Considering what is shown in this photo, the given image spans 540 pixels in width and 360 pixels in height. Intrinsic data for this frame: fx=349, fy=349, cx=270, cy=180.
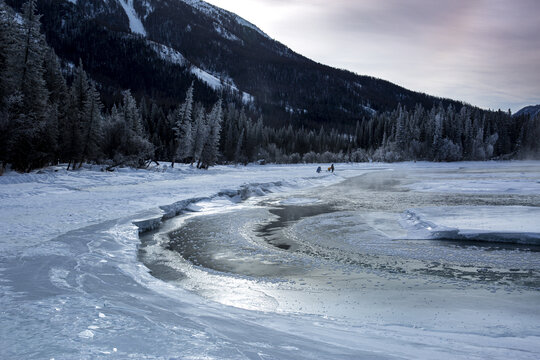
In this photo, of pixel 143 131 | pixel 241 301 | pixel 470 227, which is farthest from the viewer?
pixel 143 131

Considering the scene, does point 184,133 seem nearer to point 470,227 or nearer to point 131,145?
point 131,145

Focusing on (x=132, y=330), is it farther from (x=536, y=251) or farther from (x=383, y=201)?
(x=383, y=201)

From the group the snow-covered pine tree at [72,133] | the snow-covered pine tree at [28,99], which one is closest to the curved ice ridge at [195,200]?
the snow-covered pine tree at [28,99]

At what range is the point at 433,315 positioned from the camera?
237 inches

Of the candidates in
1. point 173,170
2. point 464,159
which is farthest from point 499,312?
point 464,159

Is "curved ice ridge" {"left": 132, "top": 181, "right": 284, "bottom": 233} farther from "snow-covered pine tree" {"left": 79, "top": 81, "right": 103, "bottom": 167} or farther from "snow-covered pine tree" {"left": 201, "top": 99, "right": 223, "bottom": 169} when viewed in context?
"snow-covered pine tree" {"left": 201, "top": 99, "right": 223, "bottom": 169}

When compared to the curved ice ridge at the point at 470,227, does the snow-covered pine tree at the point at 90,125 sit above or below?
above

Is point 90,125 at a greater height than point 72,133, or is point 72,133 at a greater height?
point 90,125

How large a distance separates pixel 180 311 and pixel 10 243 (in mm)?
6159

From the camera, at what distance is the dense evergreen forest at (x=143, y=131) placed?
2773 centimetres

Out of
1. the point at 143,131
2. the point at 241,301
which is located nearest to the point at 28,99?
the point at 241,301

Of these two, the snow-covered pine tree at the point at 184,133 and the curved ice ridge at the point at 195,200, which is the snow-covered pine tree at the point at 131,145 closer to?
the snow-covered pine tree at the point at 184,133

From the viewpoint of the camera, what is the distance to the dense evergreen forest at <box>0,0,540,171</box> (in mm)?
27734

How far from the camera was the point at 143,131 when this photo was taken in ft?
193
